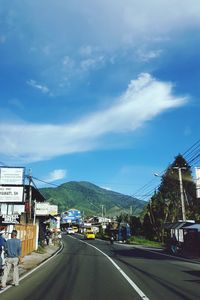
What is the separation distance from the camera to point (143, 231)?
76.9m

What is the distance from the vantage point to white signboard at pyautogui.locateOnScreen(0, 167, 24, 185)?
37750mm

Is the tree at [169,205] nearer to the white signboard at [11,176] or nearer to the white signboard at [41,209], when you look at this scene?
the white signboard at [41,209]

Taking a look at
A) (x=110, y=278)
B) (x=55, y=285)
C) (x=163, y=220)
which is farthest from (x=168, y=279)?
(x=163, y=220)

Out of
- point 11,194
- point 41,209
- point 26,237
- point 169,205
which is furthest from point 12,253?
point 169,205

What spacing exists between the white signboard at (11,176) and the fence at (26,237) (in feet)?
16.2

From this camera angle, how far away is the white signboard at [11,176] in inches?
1486

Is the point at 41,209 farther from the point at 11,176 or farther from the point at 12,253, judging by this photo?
the point at 12,253

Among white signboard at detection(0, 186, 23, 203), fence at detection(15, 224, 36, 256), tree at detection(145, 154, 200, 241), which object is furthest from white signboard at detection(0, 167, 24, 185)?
tree at detection(145, 154, 200, 241)

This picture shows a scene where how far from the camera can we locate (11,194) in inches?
1373

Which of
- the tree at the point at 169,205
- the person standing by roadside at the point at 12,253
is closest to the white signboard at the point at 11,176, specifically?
the tree at the point at 169,205

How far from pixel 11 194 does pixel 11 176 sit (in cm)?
347

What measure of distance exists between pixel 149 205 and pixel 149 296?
56.6 meters

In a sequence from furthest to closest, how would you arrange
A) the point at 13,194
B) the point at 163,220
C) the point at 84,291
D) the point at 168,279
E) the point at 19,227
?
1. the point at 163,220
2. the point at 13,194
3. the point at 19,227
4. the point at 168,279
5. the point at 84,291

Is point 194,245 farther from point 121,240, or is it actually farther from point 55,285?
point 121,240
